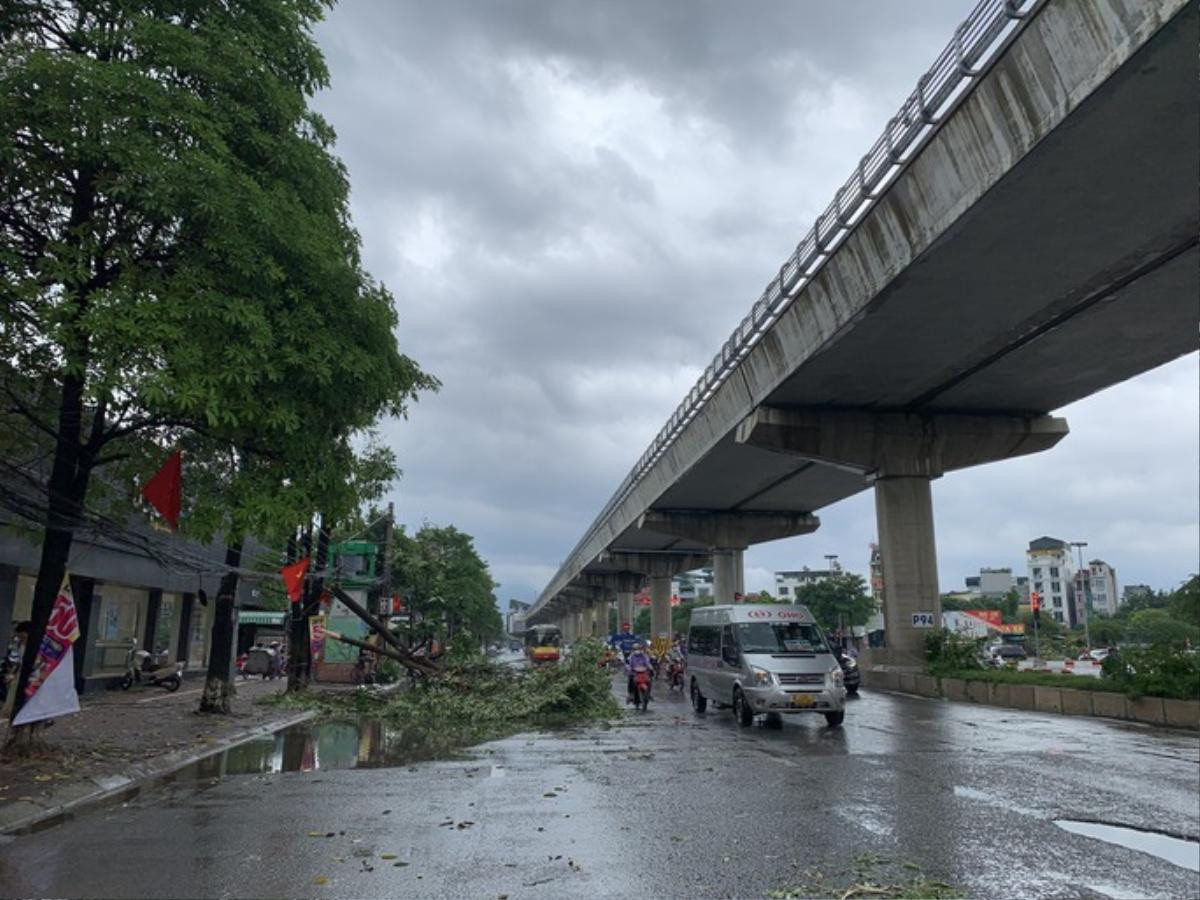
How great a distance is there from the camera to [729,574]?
53594 millimetres

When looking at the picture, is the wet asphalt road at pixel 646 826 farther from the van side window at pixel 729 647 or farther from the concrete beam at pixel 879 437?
the concrete beam at pixel 879 437

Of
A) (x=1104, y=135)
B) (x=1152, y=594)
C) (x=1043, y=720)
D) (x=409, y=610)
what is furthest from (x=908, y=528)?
(x=1152, y=594)

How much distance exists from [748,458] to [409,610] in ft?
70.0

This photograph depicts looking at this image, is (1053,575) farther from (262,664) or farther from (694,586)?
(262,664)

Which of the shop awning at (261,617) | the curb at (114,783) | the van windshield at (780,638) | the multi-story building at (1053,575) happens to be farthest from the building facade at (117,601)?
the multi-story building at (1053,575)

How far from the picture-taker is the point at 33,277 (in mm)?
10570

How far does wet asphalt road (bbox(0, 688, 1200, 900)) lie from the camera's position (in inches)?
255

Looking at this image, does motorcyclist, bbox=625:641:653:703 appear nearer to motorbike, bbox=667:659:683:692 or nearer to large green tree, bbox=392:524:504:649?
A: motorbike, bbox=667:659:683:692

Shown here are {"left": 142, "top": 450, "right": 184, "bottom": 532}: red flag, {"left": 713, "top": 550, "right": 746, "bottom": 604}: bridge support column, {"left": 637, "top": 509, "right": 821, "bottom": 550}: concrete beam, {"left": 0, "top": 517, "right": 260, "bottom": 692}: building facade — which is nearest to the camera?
{"left": 142, "top": 450, "right": 184, "bottom": 532}: red flag

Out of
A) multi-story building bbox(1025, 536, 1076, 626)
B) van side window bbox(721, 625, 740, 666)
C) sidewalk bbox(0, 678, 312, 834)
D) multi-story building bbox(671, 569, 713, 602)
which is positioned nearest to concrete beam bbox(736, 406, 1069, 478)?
van side window bbox(721, 625, 740, 666)

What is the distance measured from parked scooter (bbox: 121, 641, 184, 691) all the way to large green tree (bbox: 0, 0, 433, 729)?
15065 mm

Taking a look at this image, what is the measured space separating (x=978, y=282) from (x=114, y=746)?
18.8m

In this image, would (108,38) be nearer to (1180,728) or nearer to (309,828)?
(309,828)

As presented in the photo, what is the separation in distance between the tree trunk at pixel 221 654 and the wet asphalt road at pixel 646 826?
7.62 metres
